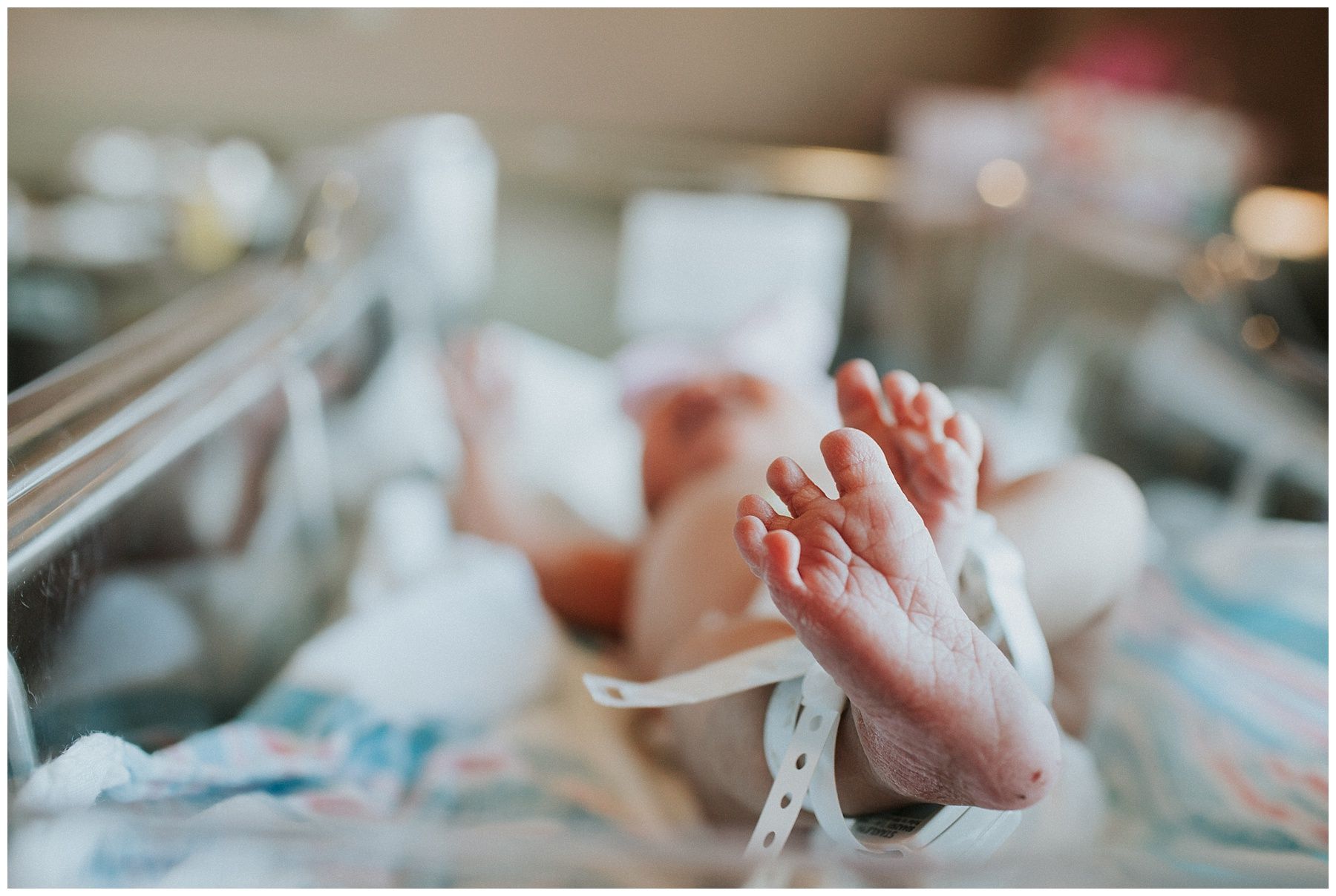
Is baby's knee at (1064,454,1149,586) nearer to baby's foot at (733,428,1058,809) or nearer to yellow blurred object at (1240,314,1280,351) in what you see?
baby's foot at (733,428,1058,809)

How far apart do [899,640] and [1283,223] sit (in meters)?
1.13

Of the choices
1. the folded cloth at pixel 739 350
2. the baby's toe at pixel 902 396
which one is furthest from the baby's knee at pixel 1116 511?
the folded cloth at pixel 739 350

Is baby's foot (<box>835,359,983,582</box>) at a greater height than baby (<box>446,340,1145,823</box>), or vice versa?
baby's foot (<box>835,359,983,582</box>)

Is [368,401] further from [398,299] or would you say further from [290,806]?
[290,806]

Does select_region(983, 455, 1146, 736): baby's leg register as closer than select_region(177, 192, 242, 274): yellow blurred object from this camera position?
Yes

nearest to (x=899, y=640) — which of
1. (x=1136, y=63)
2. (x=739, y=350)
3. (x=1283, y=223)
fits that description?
(x=739, y=350)

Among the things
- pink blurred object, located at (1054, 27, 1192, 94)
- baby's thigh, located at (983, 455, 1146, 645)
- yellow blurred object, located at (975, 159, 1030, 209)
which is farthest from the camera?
pink blurred object, located at (1054, 27, 1192, 94)

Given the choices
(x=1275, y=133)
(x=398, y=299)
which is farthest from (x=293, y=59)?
(x=1275, y=133)

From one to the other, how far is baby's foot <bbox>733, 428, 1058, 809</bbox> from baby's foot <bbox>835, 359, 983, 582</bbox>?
0.13ft

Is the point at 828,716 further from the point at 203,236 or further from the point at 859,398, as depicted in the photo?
the point at 203,236

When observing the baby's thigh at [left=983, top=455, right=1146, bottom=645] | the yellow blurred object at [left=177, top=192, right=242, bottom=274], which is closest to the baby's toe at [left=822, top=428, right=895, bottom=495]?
the baby's thigh at [left=983, top=455, right=1146, bottom=645]

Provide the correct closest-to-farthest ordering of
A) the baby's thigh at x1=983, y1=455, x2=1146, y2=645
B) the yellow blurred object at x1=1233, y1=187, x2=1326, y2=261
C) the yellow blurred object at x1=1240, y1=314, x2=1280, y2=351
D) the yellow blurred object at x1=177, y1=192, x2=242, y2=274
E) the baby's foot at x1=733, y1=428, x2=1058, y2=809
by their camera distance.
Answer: the baby's foot at x1=733, y1=428, x2=1058, y2=809, the baby's thigh at x1=983, y1=455, x2=1146, y2=645, the yellow blurred object at x1=1240, y1=314, x2=1280, y2=351, the yellow blurred object at x1=1233, y1=187, x2=1326, y2=261, the yellow blurred object at x1=177, y1=192, x2=242, y2=274

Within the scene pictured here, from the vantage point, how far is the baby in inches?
13.3

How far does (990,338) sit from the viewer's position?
1166mm
